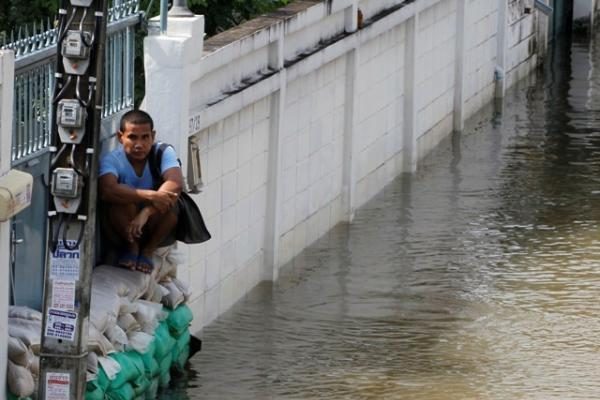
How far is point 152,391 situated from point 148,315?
469 mm

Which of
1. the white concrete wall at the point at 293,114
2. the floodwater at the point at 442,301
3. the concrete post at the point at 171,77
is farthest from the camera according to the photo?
the white concrete wall at the point at 293,114

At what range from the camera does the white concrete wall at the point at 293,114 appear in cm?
1125

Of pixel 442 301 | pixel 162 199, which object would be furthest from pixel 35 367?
pixel 442 301

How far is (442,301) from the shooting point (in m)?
12.8

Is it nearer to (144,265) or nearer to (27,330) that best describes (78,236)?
(27,330)

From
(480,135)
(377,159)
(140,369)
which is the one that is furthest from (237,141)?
(480,135)

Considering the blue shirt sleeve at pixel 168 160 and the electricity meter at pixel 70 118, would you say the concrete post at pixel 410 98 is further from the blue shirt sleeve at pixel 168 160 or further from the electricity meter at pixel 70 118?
the electricity meter at pixel 70 118

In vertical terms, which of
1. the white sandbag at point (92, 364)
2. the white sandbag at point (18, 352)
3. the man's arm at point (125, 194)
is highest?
the man's arm at point (125, 194)

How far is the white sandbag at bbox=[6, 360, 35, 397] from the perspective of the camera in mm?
8586

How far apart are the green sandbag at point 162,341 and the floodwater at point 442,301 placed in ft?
1.09

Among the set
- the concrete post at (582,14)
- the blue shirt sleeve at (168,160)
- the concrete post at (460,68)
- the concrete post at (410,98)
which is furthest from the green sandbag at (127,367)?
the concrete post at (582,14)

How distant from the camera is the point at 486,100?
72.6 feet

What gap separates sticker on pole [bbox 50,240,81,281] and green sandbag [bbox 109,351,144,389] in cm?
73

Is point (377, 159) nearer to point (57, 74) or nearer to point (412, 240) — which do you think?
point (412, 240)
